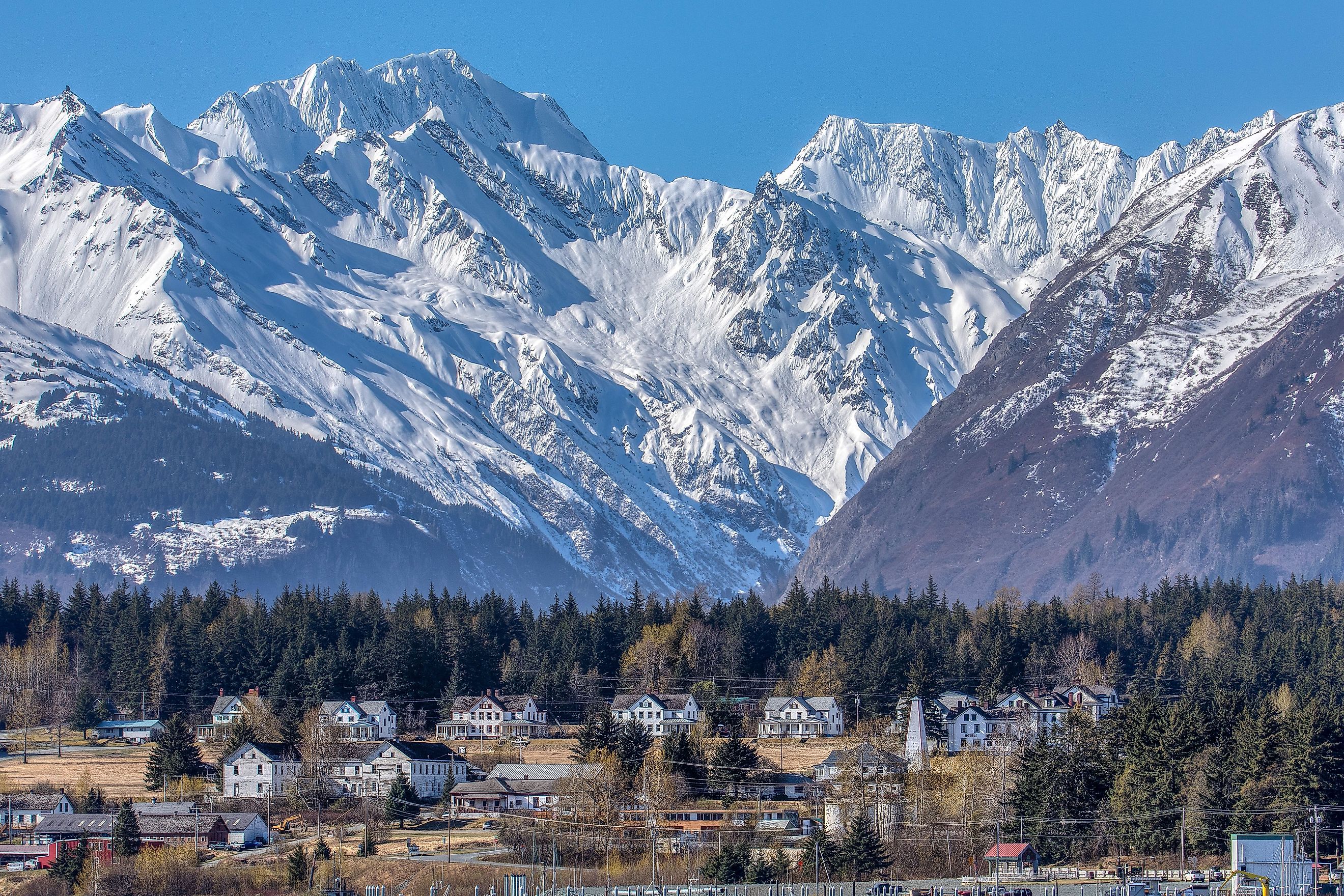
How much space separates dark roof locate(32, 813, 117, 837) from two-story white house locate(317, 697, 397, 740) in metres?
35.5

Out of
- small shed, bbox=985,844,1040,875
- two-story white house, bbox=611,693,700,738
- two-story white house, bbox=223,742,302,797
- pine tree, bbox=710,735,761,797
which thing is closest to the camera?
small shed, bbox=985,844,1040,875

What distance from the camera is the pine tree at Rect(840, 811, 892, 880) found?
127m

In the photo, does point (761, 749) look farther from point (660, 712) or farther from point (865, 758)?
point (865, 758)

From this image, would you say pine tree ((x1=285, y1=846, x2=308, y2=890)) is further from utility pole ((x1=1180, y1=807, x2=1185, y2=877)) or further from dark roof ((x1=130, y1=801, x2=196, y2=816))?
utility pole ((x1=1180, y1=807, x2=1185, y2=877))

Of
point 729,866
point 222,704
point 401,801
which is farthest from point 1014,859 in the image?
point 222,704

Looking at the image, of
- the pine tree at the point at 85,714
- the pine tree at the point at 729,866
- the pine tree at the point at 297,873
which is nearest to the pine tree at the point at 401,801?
the pine tree at the point at 297,873

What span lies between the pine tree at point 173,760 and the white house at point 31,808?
1095 centimetres

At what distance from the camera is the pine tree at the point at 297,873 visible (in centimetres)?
13038

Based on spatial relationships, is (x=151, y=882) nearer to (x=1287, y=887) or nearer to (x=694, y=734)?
(x=694, y=734)

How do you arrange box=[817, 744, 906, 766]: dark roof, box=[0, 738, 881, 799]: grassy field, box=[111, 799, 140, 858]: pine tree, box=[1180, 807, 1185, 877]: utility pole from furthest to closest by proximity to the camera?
box=[0, 738, 881, 799]: grassy field, box=[817, 744, 906, 766]: dark roof, box=[111, 799, 140, 858]: pine tree, box=[1180, 807, 1185, 877]: utility pole

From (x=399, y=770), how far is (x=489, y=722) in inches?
1271

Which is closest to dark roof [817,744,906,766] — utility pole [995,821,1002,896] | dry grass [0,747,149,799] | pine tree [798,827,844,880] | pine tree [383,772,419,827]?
utility pole [995,821,1002,896]

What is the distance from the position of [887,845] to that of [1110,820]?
1425 centimetres

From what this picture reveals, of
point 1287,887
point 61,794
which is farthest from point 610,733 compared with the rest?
point 1287,887
